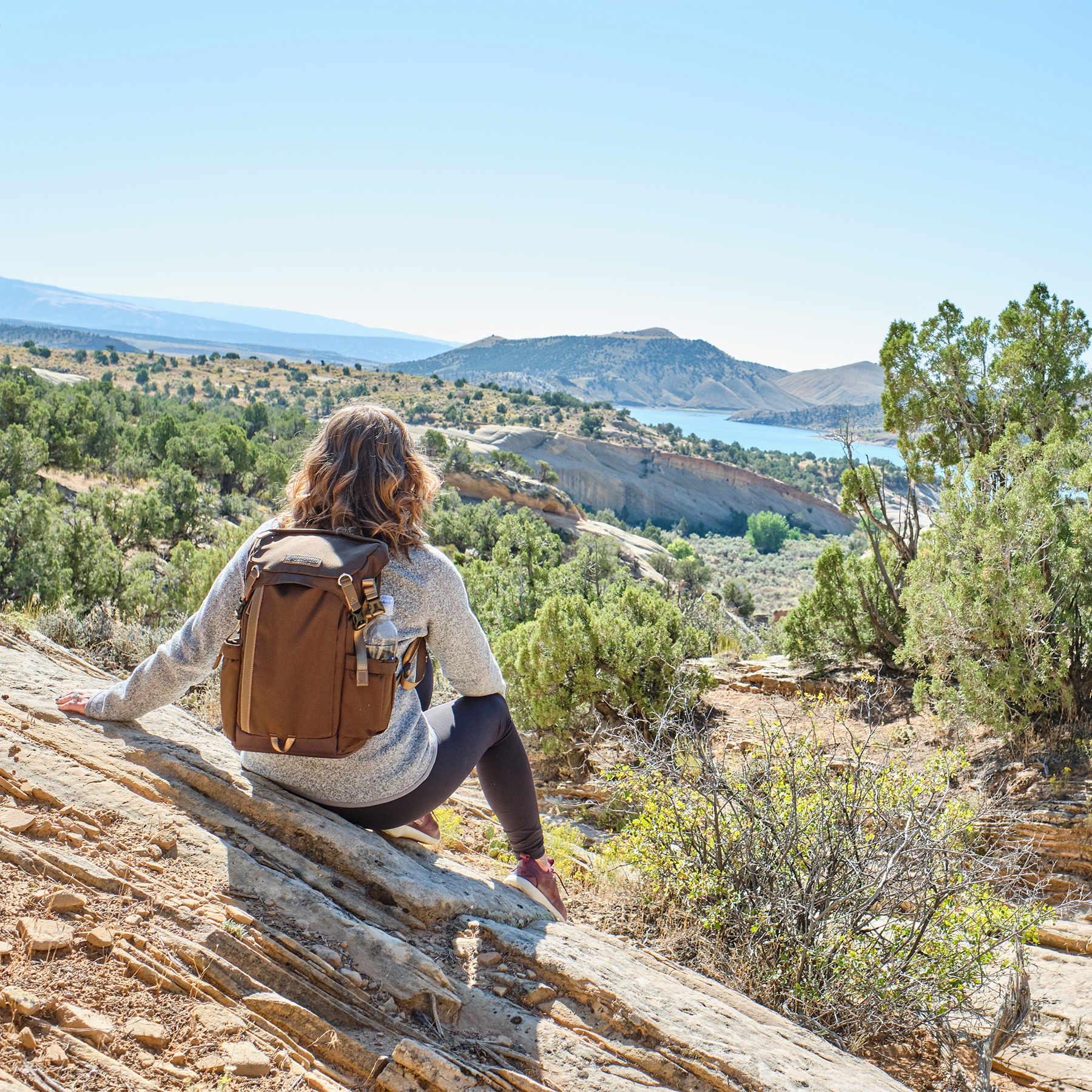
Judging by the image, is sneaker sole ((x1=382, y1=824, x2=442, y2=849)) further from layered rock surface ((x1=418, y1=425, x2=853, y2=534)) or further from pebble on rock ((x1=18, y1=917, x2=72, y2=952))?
layered rock surface ((x1=418, y1=425, x2=853, y2=534))

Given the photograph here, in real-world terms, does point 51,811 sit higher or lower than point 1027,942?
higher

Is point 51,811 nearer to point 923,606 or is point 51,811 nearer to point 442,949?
point 442,949

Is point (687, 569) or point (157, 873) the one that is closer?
point (157, 873)

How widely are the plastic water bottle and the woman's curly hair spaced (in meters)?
0.22

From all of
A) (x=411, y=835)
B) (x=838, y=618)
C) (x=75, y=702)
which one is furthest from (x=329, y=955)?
(x=838, y=618)

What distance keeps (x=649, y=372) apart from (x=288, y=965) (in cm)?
17272

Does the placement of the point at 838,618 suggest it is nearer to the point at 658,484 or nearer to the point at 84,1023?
the point at 84,1023

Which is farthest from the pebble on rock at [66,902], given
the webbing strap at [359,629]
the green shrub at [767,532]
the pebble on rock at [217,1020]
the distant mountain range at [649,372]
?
the distant mountain range at [649,372]

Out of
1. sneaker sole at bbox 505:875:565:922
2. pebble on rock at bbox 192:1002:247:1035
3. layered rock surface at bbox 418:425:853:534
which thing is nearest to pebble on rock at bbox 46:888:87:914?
pebble on rock at bbox 192:1002:247:1035

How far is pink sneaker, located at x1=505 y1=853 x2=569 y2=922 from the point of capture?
8.59 ft

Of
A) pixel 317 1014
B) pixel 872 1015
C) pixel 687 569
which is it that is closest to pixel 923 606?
pixel 872 1015

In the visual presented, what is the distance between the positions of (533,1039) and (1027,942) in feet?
9.67

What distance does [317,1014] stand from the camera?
178cm

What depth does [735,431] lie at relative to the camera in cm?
12681
